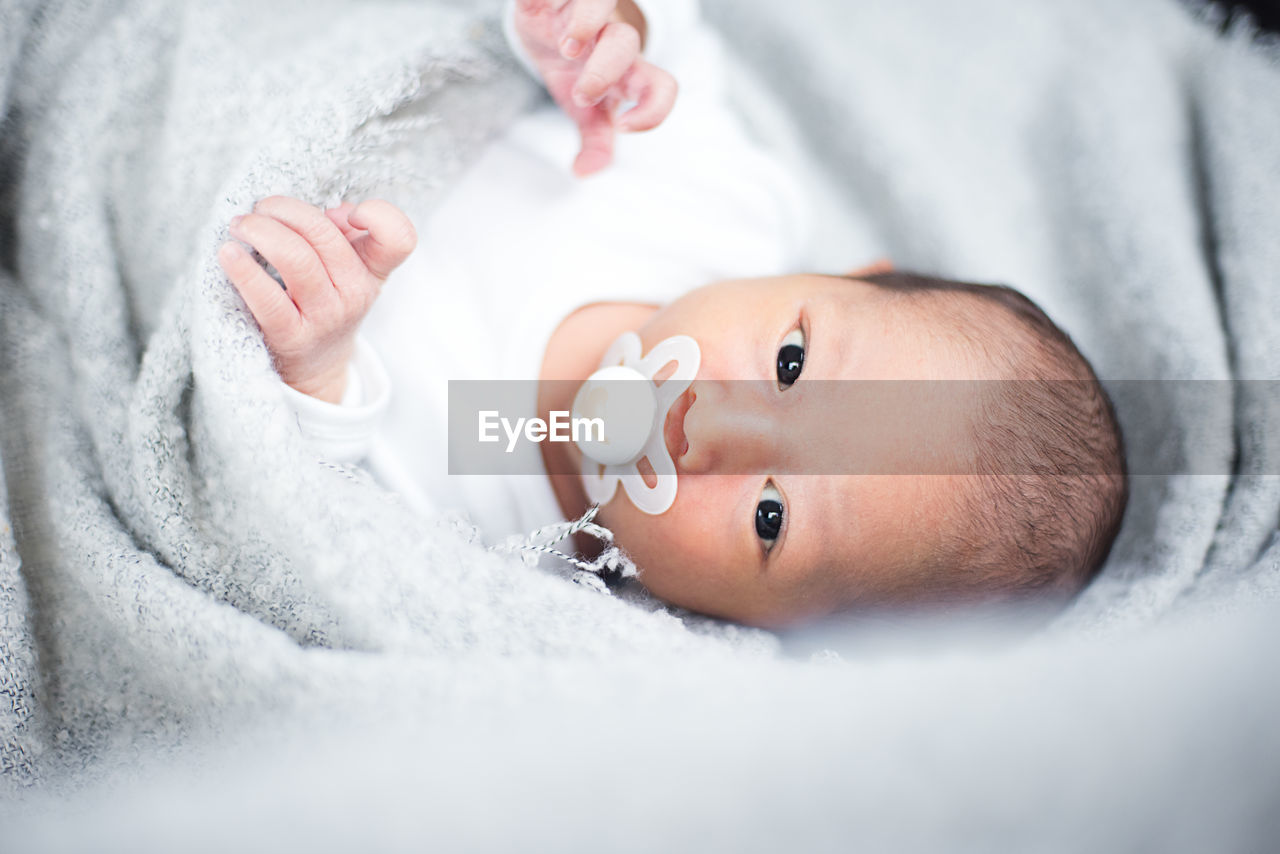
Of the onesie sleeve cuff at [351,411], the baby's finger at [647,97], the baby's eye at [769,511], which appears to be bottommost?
the onesie sleeve cuff at [351,411]

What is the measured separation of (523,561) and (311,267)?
0.95 feet

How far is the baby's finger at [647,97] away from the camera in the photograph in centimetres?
78

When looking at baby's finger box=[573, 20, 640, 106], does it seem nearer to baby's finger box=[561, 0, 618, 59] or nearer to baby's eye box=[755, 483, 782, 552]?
baby's finger box=[561, 0, 618, 59]

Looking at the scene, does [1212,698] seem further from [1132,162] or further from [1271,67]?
[1271,67]

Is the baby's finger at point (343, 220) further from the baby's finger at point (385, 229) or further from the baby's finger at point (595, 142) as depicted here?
the baby's finger at point (595, 142)

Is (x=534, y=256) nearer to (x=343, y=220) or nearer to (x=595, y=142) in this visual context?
(x=595, y=142)

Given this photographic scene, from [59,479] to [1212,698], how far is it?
90cm

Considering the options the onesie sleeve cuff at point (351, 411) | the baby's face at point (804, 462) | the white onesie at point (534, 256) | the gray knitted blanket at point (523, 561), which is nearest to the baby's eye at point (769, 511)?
the baby's face at point (804, 462)

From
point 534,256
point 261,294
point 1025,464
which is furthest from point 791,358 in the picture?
point 261,294

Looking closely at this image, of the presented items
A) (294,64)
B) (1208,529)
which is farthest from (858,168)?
(294,64)

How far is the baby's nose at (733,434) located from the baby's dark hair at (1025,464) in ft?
0.57

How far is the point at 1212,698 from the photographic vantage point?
489mm

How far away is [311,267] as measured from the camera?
0.61 metres

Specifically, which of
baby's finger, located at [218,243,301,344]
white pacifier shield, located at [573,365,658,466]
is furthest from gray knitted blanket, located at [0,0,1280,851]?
white pacifier shield, located at [573,365,658,466]
